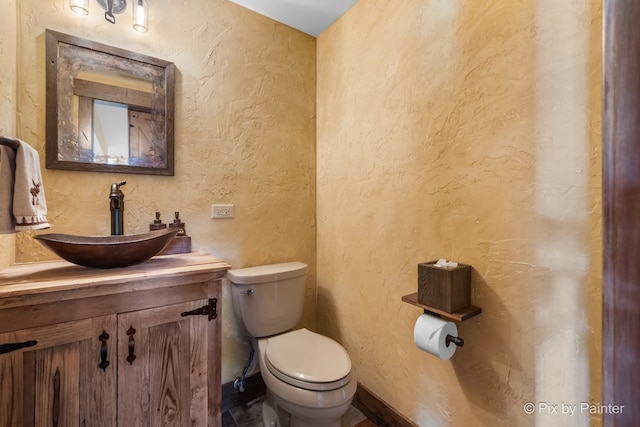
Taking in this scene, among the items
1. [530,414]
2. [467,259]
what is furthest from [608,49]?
[530,414]

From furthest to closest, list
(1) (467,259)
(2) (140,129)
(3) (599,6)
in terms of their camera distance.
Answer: (2) (140,129) → (1) (467,259) → (3) (599,6)

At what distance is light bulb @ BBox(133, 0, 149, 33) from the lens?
1355 millimetres

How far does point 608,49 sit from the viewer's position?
0.63 meters

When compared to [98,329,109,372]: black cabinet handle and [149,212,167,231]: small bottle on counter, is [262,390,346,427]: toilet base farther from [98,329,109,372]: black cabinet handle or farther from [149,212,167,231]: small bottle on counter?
[149,212,167,231]: small bottle on counter

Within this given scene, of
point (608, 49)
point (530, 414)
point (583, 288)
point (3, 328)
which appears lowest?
point (530, 414)

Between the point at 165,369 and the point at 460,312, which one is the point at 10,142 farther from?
the point at 460,312

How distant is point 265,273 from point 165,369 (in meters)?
0.65

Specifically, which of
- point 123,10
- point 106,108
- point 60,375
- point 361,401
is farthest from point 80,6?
point 361,401

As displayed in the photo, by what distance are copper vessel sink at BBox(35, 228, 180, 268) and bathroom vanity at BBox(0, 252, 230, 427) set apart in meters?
0.05

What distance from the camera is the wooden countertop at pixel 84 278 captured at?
83 centimetres

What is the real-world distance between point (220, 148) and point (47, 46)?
820mm

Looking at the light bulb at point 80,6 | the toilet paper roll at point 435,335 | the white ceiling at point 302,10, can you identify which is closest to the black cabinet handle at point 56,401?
the toilet paper roll at point 435,335

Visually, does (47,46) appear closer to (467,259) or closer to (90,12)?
(90,12)

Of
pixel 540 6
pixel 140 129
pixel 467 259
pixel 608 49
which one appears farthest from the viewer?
pixel 140 129
